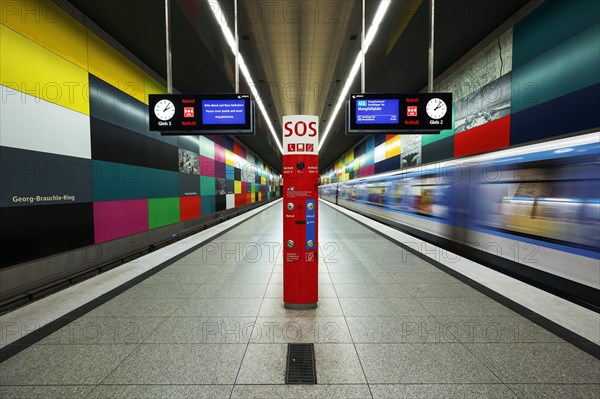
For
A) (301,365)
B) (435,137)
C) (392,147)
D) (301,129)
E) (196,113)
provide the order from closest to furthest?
(301,365) < (301,129) < (196,113) < (435,137) < (392,147)

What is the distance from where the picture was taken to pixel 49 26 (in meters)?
3.81

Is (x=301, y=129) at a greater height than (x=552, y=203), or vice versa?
(x=301, y=129)

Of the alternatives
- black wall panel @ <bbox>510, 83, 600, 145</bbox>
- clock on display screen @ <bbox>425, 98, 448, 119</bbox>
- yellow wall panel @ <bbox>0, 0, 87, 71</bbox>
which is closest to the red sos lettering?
clock on display screen @ <bbox>425, 98, 448, 119</bbox>

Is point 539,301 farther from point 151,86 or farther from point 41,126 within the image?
point 151,86

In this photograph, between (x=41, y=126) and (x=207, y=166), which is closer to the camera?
(x=41, y=126)

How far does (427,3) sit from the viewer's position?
417cm

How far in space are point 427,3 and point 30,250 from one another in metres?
6.93

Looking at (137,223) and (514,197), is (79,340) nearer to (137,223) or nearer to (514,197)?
(137,223)

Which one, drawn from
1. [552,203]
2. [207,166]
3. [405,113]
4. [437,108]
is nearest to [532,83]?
[437,108]

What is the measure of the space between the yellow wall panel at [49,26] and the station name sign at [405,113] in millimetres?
4840

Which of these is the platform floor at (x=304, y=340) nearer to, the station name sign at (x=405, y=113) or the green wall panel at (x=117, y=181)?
the green wall panel at (x=117, y=181)

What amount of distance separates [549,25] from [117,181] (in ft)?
25.8

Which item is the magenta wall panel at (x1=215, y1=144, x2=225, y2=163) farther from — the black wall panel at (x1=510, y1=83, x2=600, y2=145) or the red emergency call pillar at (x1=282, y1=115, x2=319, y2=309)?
the black wall panel at (x1=510, y1=83, x2=600, y2=145)

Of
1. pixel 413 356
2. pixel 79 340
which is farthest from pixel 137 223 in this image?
pixel 413 356
